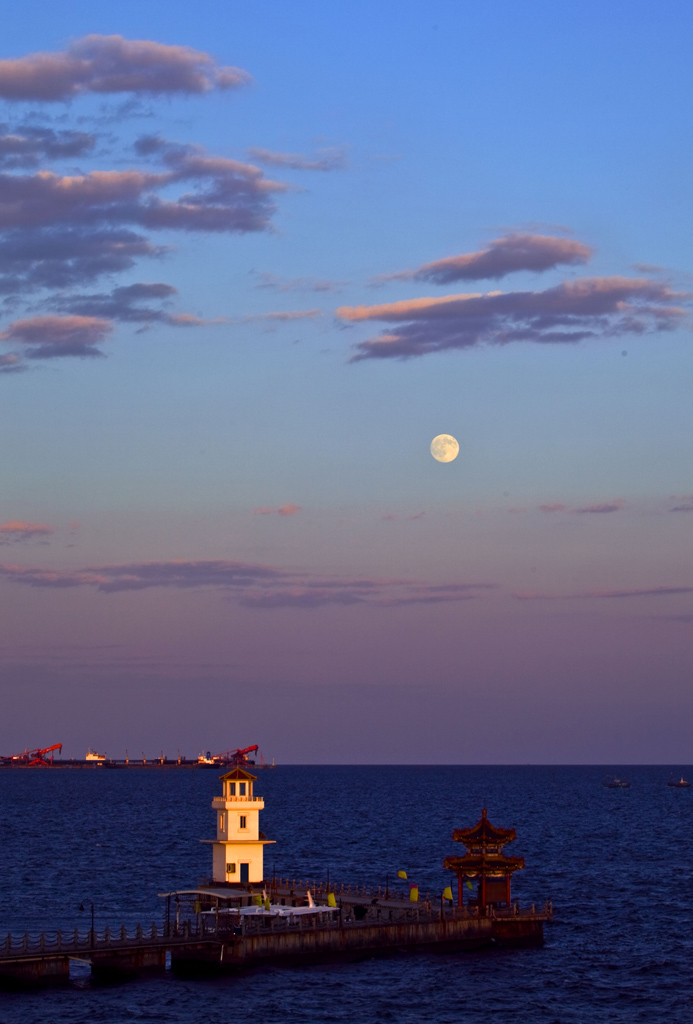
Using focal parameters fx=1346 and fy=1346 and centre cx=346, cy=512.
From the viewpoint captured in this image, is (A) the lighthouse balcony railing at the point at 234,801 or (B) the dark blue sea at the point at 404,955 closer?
(B) the dark blue sea at the point at 404,955

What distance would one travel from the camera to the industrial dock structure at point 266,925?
68062 mm

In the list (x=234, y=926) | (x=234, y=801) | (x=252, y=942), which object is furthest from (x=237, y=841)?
(x=252, y=942)

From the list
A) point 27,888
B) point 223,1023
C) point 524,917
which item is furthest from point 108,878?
point 223,1023

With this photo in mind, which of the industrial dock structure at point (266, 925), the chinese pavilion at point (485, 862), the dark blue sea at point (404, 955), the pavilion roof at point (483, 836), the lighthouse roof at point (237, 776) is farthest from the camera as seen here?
the lighthouse roof at point (237, 776)

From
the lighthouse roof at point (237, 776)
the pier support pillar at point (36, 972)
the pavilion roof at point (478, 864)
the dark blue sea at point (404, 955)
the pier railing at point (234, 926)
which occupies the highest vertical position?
the lighthouse roof at point (237, 776)

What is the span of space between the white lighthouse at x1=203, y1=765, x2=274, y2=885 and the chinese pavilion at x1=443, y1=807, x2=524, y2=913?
11682 mm

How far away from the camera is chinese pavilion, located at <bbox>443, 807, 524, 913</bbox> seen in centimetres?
A: 7975

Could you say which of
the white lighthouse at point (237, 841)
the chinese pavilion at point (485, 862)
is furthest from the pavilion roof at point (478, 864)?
the white lighthouse at point (237, 841)

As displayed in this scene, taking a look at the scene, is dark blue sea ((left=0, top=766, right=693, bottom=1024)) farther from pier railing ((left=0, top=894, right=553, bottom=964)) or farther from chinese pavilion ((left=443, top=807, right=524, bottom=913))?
chinese pavilion ((left=443, top=807, right=524, bottom=913))

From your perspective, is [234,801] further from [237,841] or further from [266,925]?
[266,925]

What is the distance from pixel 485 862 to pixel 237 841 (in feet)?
49.2

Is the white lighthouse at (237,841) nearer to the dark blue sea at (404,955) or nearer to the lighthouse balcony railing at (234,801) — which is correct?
the lighthouse balcony railing at (234,801)

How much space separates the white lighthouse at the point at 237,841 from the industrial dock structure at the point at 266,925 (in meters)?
0.06

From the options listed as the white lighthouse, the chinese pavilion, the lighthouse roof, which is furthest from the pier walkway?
the lighthouse roof
